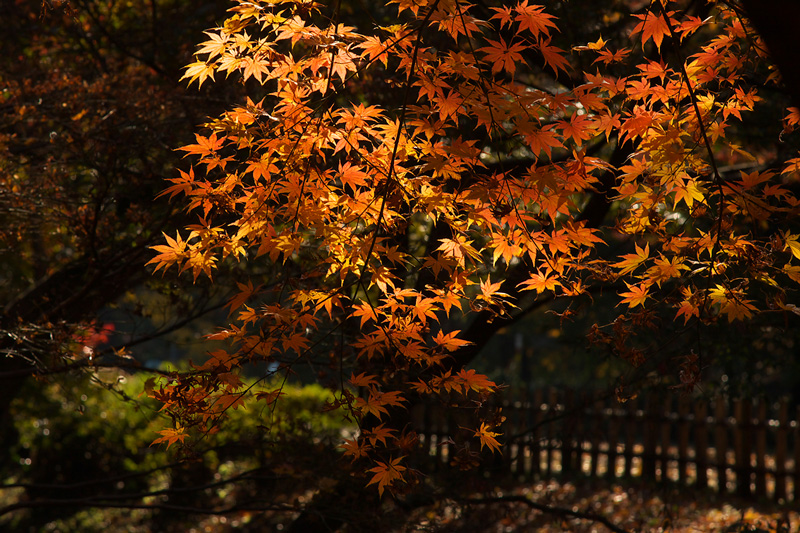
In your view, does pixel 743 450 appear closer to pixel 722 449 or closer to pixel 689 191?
pixel 722 449

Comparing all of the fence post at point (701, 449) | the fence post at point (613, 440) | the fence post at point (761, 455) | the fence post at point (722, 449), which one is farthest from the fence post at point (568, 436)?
the fence post at point (761, 455)

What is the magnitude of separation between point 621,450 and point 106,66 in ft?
27.2

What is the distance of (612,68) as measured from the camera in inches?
201

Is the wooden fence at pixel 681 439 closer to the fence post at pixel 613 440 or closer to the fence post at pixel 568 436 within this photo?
the fence post at pixel 613 440

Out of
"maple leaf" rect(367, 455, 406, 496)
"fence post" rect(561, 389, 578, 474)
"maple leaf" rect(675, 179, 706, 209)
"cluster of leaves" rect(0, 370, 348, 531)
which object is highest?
"maple leaf" rect(675, 179, 706, 209)

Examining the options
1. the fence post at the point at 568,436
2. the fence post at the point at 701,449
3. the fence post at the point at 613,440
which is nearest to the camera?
the fence post at the point at 568,436

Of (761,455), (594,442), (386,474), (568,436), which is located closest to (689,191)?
(386,474)

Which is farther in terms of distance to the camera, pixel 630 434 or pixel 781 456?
pixel 630 434

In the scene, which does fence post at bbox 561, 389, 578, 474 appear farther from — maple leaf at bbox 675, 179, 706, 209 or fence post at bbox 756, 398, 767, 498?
maple leaf at bbox 675, 179, 706, 209

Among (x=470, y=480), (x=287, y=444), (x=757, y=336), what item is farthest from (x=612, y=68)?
(x=287, y=444)

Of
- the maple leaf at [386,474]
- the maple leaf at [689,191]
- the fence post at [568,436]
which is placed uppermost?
the maple leaf at [689,191]

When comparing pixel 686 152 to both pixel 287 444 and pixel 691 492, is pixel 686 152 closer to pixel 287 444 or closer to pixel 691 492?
pixel 287 444

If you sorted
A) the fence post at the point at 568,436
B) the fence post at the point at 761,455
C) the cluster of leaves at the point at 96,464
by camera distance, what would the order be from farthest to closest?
the cluster of leaves at the point at 96,464 < the fence post at the point at 761,455 < the fence post at the point at 568,436

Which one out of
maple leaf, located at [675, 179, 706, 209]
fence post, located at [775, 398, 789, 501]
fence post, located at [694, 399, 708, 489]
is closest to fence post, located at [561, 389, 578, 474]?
fence post, located at [694, 399, 708, 489]
